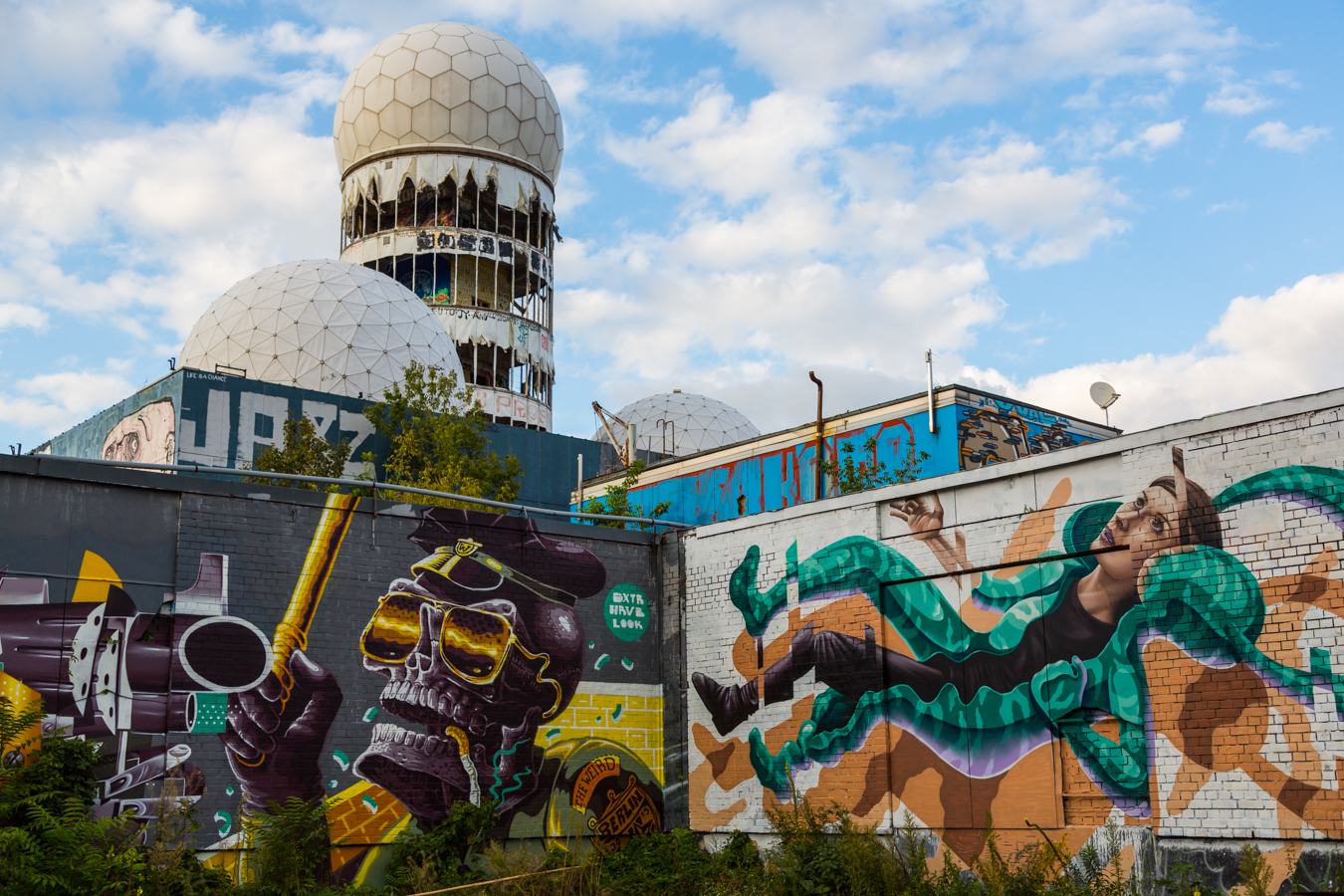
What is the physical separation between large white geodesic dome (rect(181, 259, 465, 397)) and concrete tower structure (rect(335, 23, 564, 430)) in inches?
360

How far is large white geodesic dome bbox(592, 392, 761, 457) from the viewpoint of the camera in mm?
39000

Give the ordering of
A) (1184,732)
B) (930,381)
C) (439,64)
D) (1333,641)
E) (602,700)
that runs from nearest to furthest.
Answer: (1333,641)
(1184,732)
(602,700)
(930,381)
(439,64)

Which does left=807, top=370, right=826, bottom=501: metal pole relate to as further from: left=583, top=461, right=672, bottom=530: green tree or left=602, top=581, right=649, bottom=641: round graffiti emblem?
left=602, top=581, right=649, bottom=641: round graffiti emblem

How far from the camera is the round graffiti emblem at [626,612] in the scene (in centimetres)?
1566

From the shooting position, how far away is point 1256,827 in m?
9.84

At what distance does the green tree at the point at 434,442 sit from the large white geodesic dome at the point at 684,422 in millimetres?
10182

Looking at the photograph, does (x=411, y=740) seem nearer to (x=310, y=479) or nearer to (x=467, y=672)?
(x=467, y=672)

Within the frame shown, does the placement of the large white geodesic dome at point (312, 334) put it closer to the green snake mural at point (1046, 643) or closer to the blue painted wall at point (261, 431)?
the blue painted wall at point (261, 431)

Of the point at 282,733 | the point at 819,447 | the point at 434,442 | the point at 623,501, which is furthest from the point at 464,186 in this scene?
the point at 282,733

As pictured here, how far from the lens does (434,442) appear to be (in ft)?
88.5

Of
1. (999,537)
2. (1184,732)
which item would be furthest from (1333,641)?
(999,537)

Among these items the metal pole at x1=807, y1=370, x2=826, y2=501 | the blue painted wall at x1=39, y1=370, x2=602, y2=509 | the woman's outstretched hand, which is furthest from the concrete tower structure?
the woman's outstretched hand

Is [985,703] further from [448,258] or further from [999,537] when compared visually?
[448,258]

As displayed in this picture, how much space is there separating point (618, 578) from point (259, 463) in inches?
479
